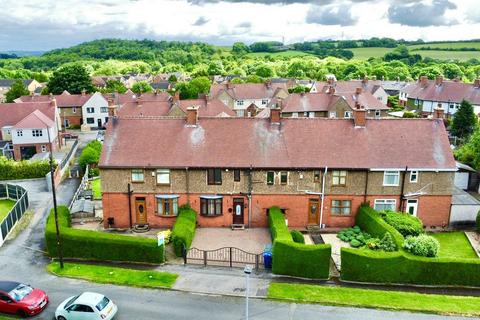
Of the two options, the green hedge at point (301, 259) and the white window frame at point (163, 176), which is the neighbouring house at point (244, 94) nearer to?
the white window frame at point (163, 176)

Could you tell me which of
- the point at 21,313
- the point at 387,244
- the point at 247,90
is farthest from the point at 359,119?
the point at 247,90

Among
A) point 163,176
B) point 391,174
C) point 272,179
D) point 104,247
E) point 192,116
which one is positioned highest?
point 192,116

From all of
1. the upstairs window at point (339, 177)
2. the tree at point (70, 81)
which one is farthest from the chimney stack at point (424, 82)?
the tree at point (70, 81)

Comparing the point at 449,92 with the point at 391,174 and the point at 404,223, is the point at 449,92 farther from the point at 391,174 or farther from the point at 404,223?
the point at 404,223

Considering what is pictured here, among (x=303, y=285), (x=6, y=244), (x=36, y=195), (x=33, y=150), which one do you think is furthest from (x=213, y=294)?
(x=33, y=150)

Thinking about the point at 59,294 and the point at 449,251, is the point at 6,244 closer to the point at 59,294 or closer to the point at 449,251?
the point at 59,294

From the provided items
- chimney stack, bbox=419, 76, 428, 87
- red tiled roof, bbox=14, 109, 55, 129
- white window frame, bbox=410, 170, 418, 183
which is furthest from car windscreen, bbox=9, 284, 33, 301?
chimney stack, bbox=419, 76, 428, 87
